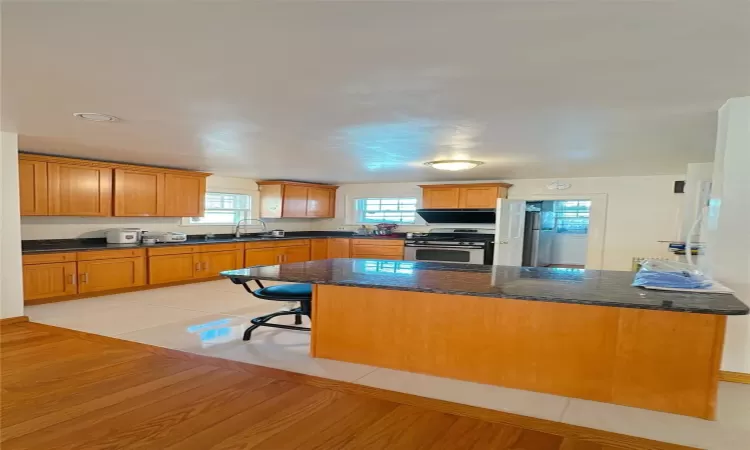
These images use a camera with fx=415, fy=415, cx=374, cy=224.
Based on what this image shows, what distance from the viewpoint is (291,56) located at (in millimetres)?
1851

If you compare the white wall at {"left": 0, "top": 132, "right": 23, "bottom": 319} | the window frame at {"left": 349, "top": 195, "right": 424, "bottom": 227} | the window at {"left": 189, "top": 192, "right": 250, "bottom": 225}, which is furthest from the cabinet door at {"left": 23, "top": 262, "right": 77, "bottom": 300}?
the window frame at {"left": 349, "top": 195, "right": 424, "bottom": 227}

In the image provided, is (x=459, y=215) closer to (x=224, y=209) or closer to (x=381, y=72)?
(x=224, y=209)

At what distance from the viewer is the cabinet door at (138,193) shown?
5664 millimetres

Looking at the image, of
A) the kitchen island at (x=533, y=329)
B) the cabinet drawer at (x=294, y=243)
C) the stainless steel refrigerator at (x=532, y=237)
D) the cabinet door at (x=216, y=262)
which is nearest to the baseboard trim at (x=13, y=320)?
the cabinet door at (x=216, y=262)

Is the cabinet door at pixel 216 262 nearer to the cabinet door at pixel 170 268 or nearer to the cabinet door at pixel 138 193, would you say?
the cabinet door at pixel 170 268

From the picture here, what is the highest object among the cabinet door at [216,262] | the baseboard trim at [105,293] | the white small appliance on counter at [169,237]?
the white small appliance on counter at [169,237]

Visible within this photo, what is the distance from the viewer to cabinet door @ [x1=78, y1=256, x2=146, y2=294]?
5051mm

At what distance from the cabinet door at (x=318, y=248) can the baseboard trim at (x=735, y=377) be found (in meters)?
6.66

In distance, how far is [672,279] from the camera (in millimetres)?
2592

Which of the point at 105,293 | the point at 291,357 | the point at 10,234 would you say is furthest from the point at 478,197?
the point at 10,234

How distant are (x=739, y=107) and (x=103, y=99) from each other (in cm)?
382

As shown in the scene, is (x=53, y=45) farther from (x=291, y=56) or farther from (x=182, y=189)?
(x=182, y=189)

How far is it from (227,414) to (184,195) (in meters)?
5.01

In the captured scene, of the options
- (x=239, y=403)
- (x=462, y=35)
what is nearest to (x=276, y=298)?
(x=239, y=403)
